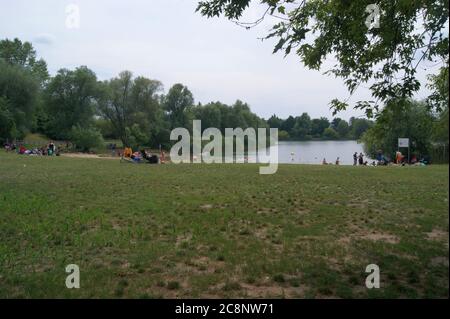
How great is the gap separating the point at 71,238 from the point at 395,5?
6.90 meters

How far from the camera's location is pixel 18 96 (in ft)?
192

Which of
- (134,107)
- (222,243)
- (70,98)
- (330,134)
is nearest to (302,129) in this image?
(330,134)

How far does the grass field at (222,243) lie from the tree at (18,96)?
48.7 metres

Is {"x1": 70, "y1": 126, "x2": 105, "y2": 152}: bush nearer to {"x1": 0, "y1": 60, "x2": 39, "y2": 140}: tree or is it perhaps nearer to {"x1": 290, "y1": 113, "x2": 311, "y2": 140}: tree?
{"x1": 0, "y1": 60, "x2": 39, "y2": 140}: tree

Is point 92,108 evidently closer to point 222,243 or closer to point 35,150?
point 35,150

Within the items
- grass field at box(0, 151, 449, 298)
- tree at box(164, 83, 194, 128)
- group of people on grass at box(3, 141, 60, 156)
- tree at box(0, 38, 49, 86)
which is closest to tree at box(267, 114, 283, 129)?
tree at box(164, 83, 194, 128)

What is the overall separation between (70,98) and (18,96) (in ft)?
37.8

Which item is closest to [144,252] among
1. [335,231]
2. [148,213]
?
[148,213]

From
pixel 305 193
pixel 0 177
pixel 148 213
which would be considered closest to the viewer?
pixel 148 213

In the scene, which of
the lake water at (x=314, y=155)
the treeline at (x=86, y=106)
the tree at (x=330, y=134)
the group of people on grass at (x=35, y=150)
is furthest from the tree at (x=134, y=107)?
the tree at (x=330, y=134)

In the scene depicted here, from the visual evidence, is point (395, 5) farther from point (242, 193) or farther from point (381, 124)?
point (242, 193)

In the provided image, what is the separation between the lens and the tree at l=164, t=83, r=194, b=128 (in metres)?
89.3

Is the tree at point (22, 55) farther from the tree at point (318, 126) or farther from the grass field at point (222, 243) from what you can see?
the tree at point (318, 126)
